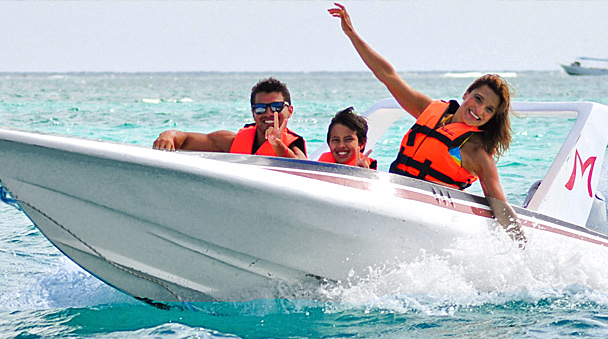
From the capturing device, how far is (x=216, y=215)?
2670 mm

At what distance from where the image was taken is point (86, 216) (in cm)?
268

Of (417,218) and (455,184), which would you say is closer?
(417,218)

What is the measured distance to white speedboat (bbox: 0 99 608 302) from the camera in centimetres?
258

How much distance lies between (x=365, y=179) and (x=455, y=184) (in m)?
0.57

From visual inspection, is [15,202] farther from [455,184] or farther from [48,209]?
[455,184]

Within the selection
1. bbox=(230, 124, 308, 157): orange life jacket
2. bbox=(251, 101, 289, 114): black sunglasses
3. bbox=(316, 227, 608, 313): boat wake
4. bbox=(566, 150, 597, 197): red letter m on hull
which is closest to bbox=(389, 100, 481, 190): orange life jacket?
bbox=(316, 227, 608, 313): boat wake

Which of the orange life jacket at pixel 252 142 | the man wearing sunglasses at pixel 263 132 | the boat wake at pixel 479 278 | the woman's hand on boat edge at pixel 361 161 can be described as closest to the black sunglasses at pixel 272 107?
the man wearing sunglasses at pixel 263 132

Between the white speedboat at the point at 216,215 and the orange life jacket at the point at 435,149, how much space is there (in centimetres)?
14

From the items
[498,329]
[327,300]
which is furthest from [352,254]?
[498,329]

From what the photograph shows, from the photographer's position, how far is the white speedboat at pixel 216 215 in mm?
2576

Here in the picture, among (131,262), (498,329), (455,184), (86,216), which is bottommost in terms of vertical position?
(498,329)

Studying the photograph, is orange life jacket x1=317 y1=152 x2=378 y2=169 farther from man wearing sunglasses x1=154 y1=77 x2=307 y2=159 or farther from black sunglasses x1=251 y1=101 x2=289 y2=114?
black sunglasses x1=251 y1=101 x2=289 y2=114

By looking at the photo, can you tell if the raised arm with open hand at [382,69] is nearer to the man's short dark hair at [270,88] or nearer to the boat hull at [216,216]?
the man's short dark hair at [270,88]

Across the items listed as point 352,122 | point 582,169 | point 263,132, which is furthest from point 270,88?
point 582,169
